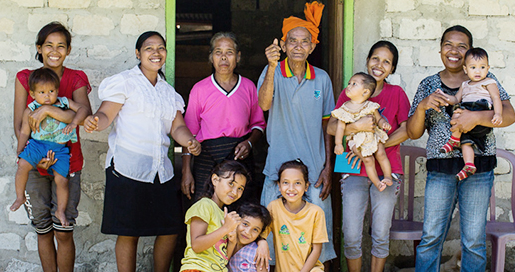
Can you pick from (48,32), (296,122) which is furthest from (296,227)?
(48,32)

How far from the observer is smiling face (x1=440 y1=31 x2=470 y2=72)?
10.6 feet

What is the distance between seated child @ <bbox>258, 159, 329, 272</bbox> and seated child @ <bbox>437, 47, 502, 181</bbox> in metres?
0.92

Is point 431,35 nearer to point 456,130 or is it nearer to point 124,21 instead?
point 456,130

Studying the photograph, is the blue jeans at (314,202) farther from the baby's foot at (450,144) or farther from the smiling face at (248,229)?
the baby's foot at (450,144)

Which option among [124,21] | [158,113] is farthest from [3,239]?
[124,21]

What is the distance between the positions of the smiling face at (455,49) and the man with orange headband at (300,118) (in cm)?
85

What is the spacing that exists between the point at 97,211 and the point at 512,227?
10.4 ft

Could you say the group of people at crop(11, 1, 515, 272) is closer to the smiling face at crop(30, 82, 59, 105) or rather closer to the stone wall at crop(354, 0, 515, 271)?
the smiling face at crop(30, 82, 59, 105)

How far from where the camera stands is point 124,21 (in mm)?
3947

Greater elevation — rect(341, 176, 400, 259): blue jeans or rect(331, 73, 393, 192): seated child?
rect(331, 73, 393, 192): seated child

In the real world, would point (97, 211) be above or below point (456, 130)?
below

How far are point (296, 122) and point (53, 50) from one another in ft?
5.74

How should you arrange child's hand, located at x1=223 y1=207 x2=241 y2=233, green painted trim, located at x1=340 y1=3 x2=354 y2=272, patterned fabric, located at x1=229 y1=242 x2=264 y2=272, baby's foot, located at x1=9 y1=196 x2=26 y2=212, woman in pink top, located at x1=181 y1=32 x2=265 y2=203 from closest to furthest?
1. child's hand, located at x1=223 y1=207 x2=241 y2=233
2. patterned fabric, located at x1=229 y1=242 x2=264 y2=272
3. baby's foot, located at x1=9 y1=196 x2=26 y2=212
4. woman in pink top, located at x1=181 y1=32 x2=265 y2=203
5. green painted trim, located at x1=340 y1=3 x2=354 y2=272

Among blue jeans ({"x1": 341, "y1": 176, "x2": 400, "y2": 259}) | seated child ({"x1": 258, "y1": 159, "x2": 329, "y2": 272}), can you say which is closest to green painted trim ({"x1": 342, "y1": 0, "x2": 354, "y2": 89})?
blue jeans ({"x1": 341, "y1": 176, "x2": 400, "y2": 259})
